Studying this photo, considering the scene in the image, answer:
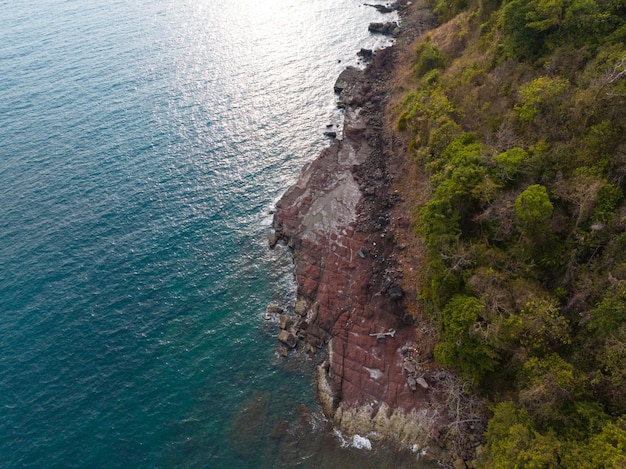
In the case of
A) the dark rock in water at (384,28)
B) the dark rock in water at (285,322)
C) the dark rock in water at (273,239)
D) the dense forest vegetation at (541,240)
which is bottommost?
the dark rock in water at (285,322)

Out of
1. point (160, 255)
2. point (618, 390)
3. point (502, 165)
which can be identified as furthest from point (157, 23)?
point (618, 390)

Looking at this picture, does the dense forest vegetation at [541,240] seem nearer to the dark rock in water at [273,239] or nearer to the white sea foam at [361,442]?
the white sea foam at [361,442]

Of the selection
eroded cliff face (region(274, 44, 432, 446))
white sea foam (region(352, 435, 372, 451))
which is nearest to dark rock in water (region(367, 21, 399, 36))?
eroded cliff face (region(274, 44, 432, 446))

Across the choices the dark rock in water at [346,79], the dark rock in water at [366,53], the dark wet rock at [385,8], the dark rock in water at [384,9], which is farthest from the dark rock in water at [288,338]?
the dark wet rock at [385,8]

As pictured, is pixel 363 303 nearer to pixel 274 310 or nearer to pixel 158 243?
pixel 274 310

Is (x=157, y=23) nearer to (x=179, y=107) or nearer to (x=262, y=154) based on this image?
(x=179, y=107)

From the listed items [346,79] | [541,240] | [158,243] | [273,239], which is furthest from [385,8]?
[541,240]

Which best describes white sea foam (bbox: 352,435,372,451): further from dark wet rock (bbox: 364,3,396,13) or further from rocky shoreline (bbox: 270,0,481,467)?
dark wet rock (bbox: 364,3,396,13)
